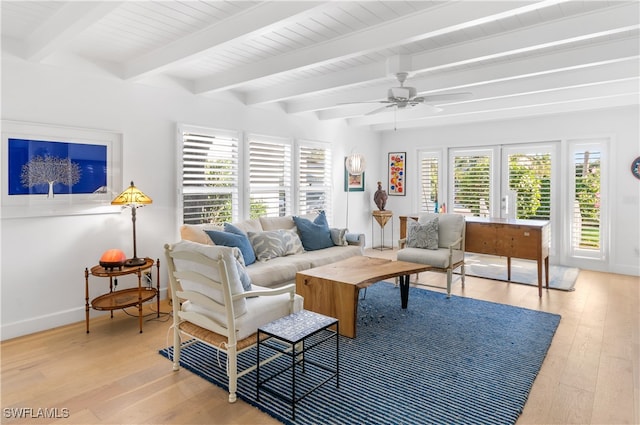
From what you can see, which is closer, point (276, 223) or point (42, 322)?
point (42, 322)

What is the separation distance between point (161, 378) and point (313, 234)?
283 cm

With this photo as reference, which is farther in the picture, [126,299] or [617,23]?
[126,299]

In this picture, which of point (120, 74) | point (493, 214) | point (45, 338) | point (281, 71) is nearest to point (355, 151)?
point (493, 214)

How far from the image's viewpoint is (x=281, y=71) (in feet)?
12.5

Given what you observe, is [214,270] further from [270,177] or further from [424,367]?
[270,177]

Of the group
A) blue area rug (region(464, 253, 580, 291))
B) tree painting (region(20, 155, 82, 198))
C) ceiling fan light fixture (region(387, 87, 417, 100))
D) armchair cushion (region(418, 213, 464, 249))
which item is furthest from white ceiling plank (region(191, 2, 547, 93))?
blue area rug (region(464, 253, 580, 291))

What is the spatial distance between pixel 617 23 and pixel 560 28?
36 centimetres

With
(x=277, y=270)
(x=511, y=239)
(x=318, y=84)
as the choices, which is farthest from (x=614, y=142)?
(x=277, y=270)

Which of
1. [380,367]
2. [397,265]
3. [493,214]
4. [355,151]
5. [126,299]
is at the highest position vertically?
[355,151]

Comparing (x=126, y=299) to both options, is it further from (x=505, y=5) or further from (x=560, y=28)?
(x=560, y=28)

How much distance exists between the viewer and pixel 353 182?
24.8 ft

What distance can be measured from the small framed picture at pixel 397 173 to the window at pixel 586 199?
2.93 metres

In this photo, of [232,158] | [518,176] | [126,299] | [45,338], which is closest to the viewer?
[45,338]

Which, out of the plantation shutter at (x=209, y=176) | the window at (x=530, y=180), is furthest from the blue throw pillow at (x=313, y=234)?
the window at (x=530, y=180)
